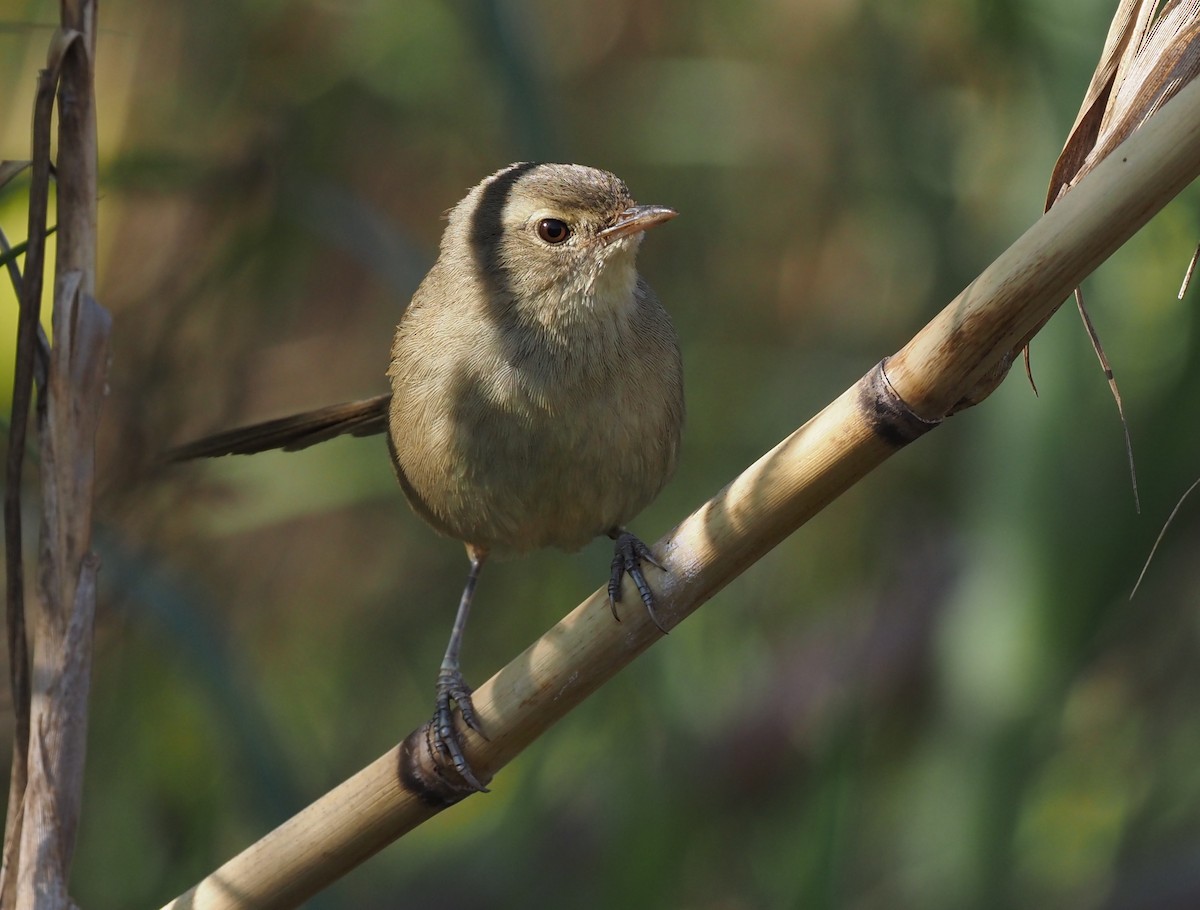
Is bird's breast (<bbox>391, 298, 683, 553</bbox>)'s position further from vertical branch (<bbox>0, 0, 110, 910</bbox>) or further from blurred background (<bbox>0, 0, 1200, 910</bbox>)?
vertical branch (<bbox>0, 0, 110, 910</bbox>)

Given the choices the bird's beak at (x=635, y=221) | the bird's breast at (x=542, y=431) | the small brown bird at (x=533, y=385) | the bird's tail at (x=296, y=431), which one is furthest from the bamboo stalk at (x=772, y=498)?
the bird's beak at (x=635, y=221)

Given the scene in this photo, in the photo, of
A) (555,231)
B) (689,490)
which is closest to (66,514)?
(555,231)

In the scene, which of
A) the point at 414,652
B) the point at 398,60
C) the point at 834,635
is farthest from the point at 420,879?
the point at 398,60

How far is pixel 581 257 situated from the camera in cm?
279

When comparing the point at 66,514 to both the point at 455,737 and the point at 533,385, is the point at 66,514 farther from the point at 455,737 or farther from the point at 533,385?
the point at 533,385

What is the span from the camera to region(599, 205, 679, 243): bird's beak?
276cm

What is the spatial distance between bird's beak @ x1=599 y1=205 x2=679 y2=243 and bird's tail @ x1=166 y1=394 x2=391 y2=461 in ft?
2.01

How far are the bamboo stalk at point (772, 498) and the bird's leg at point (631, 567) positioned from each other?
1 cm

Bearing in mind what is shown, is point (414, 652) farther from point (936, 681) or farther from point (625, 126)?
point (625, 126)

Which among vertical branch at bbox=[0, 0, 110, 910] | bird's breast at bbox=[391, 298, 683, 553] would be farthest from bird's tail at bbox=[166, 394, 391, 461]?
vertical branch at bbox=[0, 0, 110, 910]

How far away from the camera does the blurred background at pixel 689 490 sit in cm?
301

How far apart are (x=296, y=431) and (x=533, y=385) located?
0.56 metres

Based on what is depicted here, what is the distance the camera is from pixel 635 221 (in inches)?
110

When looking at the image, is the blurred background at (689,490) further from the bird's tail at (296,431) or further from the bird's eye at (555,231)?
the bird's tail at (296,431)
